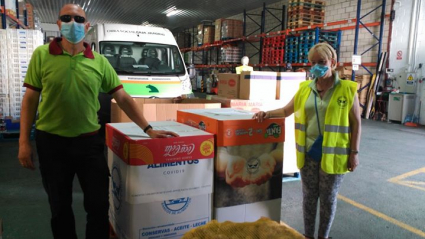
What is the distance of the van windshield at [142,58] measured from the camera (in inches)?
251

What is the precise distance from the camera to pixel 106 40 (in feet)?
21.2

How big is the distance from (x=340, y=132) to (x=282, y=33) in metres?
11.6

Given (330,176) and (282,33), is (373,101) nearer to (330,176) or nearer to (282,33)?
(282,33)

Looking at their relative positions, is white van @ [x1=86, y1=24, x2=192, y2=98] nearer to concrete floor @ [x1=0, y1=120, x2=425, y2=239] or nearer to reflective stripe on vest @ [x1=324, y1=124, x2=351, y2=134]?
concrete floor @ [x1=0, y1=120, x2=425, y2=239]

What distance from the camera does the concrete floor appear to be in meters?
3.25

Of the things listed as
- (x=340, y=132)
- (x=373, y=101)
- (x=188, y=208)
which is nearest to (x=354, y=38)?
(x=373, y=101)

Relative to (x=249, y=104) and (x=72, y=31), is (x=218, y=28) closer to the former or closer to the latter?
(x=249, y=104)

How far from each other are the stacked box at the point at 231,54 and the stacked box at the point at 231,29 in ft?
1.81

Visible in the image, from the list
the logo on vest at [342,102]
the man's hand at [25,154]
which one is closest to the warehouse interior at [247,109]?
the logo on vest at [342,102]

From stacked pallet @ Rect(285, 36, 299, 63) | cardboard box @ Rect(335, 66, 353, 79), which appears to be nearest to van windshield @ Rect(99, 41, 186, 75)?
stacked pallet @ Rect(285, 36, 299, 63)

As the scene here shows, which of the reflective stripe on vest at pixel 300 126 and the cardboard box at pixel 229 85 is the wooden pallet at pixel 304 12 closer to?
the cardboard box at pixel 229 85

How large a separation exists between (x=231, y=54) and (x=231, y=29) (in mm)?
1223

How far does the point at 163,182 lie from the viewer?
74.5 inches

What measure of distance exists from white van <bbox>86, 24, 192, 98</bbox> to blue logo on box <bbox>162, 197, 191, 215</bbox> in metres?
4.26
